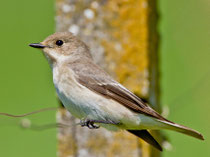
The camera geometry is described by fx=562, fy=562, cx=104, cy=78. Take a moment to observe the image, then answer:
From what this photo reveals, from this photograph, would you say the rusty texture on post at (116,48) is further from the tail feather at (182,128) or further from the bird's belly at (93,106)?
the tail feather at (182,128)

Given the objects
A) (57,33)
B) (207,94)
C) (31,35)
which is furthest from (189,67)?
(57,33)

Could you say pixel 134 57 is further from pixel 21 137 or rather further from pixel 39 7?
pixel 39 7

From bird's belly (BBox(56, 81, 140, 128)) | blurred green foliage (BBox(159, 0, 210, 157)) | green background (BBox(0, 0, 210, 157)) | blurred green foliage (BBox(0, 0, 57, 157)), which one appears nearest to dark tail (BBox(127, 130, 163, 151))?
bird's belly (BBox(56, 81, 140, 128))

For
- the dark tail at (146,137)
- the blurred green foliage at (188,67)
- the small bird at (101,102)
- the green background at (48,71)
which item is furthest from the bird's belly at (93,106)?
the blurred green foliage at (188,67)

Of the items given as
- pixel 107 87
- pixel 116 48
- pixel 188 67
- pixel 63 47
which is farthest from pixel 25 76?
pixel 107 87

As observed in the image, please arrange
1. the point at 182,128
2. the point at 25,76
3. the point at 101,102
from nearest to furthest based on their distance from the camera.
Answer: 1. the point at 182,128
2. the point at 101,102
3. the point at 25,76

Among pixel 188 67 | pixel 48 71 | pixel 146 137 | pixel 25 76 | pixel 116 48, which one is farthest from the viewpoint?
pixel 25 76

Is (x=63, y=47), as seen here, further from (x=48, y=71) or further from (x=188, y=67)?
(x=188, y=67)

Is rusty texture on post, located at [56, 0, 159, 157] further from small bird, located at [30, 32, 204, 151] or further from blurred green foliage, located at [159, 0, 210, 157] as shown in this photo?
blurred green foliage, located at [159, 0, 210, 157]
